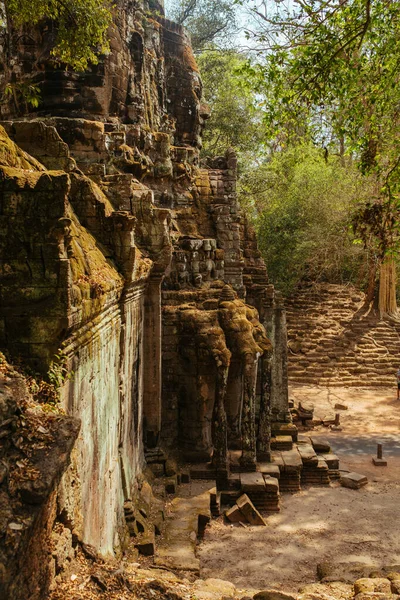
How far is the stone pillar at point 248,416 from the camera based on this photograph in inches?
470

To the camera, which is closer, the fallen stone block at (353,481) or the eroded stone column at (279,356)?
the fallen stone block at (353,481)

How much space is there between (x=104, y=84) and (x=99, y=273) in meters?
7.36

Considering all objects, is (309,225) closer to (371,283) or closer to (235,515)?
(371,283)

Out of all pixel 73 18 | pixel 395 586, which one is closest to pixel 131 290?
pixel 73 18

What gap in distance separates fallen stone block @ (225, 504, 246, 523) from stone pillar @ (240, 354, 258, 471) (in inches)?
48.7

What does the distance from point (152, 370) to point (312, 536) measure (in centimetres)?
400

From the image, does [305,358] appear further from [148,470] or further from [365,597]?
[365,597]

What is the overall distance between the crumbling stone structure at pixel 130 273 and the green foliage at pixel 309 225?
892 centimetres

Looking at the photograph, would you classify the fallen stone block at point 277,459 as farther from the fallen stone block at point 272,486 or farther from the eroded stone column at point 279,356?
the eroded stone column at point 279,356

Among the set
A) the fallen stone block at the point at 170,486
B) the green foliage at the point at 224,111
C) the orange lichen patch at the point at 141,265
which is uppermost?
the green foliage at the point at 224,111

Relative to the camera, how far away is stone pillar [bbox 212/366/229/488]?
11484mm

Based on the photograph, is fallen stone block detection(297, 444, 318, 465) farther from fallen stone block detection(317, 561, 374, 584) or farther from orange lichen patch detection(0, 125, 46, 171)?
orange lichen patch detection(0, 125, 46, 171)

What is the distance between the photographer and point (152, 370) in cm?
1120

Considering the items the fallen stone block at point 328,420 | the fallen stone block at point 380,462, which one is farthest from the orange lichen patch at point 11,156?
the fallen stone block at point 328,420
